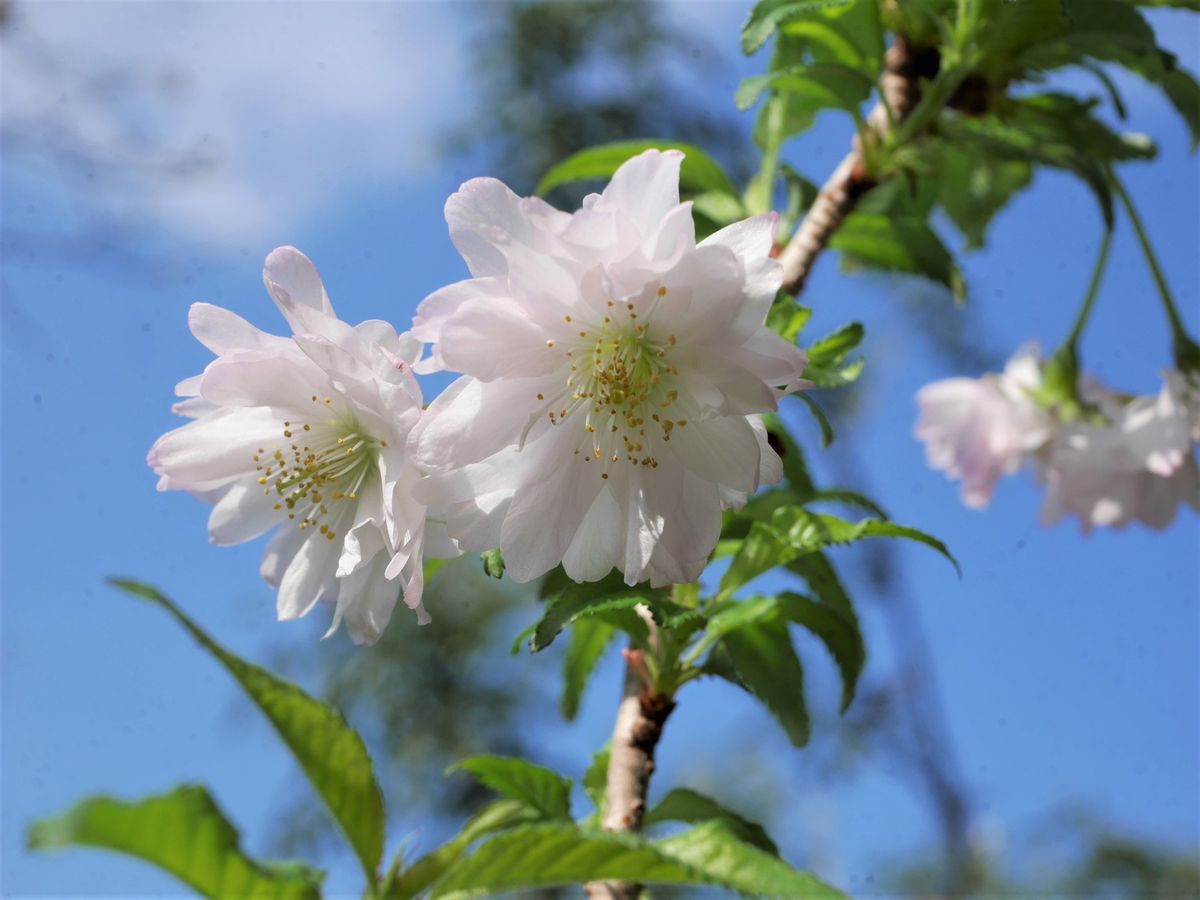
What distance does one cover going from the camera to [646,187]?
45cm

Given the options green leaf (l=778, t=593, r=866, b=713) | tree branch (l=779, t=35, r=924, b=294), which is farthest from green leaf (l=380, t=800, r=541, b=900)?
tree branch (l=779, t=35, r=924, b=294)

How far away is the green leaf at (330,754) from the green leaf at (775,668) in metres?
0.24

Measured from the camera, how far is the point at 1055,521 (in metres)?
1.05

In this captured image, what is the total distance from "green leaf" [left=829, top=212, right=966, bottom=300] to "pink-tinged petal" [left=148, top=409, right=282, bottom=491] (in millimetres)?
451

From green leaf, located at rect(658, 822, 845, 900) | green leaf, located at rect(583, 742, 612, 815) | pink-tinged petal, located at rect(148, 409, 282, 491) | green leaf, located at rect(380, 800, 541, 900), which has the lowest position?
green leaf, located at rect(658, 822, 845, 900)

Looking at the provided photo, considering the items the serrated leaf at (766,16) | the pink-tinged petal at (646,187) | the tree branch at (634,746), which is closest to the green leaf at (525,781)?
the tree branch at (634,746)

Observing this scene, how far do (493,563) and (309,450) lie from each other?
15cm

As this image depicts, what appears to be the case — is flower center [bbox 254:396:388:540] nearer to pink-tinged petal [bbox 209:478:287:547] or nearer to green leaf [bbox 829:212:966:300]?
pink-tinged petal [bbox 209:478:287:547]

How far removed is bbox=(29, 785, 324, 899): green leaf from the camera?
14.6 inches

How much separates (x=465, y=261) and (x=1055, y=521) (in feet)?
2.51

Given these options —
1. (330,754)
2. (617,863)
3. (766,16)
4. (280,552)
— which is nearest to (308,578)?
(280,552)

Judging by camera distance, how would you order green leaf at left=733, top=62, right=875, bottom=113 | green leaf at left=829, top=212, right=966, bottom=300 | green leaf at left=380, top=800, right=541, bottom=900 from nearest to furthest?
1. green leaf at left=380, top=800, right=541, bottom=900
2. green leaf at left=733, top=62, right=875, bottom=113
3. green leaf at left=829, top=212, right=966, bottom=300

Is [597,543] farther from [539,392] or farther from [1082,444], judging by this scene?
[1082,444]

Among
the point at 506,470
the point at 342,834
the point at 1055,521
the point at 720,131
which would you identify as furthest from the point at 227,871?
the point at 720,131
